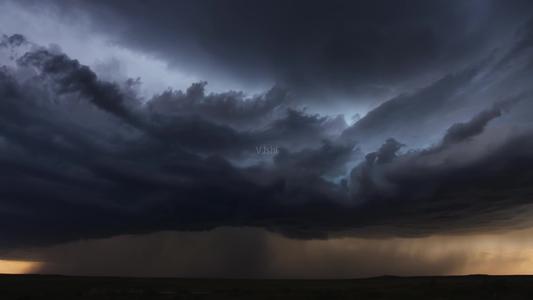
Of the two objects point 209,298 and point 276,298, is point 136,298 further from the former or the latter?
point 276,298

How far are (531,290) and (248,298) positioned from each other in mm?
50402

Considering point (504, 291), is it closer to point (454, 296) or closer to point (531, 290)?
point (531, 290)

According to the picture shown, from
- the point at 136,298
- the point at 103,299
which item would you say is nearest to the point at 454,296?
the point at 136,298

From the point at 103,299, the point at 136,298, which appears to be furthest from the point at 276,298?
the point at 103,299

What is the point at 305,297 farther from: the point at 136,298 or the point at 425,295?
the point at 136,298

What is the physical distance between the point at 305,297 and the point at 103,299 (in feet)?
116

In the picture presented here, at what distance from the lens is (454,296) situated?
249 ft

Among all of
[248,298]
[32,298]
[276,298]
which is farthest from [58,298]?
[276,298]

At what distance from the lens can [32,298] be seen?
82.6 metres

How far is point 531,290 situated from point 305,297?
1581 inches

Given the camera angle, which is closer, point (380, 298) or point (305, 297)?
point (380, 298)

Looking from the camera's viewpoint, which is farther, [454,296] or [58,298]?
[58,298]

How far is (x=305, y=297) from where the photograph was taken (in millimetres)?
82625

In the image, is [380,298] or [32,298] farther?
[32,298]
